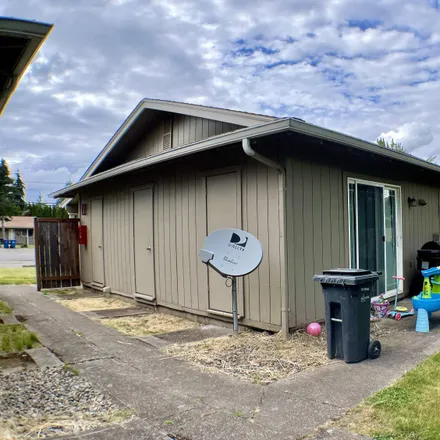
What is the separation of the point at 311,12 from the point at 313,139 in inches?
134

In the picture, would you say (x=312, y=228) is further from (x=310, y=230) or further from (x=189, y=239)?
(x=189, y=239)

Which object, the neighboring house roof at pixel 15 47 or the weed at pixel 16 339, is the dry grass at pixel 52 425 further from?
the neighboring house roof at pixel 15 47

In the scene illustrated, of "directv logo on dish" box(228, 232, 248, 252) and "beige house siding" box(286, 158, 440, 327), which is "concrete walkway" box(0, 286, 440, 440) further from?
"directv logo on dish" box(228, 232, 248, 252)

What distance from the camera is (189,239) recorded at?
6.30 meters

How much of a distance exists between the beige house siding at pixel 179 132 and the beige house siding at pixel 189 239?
59 cm

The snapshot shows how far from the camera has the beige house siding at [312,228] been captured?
4902 mm

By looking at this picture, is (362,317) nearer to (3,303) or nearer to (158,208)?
(158,208)

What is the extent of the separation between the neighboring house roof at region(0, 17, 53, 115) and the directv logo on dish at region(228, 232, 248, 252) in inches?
109

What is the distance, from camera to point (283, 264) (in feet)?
15.8

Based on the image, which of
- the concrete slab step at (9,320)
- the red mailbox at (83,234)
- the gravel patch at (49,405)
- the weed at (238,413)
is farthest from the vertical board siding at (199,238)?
the red mailbox at (83,234)

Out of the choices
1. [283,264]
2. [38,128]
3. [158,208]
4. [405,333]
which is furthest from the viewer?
[38,128]

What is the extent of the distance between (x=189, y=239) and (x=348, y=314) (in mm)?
2918

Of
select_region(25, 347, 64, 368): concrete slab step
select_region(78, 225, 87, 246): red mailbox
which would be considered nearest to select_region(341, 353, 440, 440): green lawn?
select_region(25, 347, 64, 368): concrete slab step

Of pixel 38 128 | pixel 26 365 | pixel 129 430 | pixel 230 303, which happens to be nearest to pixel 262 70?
pixel 230 303
